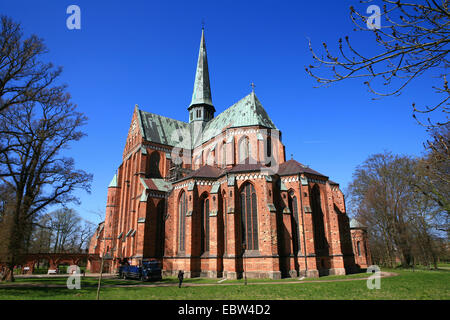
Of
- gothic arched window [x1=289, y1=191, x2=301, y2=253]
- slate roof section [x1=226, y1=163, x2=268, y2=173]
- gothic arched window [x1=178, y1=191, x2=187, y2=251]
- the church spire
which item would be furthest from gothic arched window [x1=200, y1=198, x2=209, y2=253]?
the church spire

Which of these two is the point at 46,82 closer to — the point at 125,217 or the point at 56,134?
the point at 56,134

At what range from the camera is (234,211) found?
2361cm

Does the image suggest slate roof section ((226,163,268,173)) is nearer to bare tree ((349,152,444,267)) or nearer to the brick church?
the brick church

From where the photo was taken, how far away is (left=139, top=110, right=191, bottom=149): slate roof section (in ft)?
121

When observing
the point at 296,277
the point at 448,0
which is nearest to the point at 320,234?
the point at 296,277

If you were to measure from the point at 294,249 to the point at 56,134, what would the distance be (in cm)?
2170

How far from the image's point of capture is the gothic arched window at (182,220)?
26688 millimetres

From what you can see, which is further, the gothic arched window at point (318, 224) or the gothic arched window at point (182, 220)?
the gothic arched window at point (182, 220)

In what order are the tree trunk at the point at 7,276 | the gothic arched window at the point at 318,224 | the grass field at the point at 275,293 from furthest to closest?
the gothic arched window at the point at 318,224 < the tree trunk at the point at 7,276 < the grass field at the point at 275,293

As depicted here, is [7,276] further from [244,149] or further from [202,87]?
[202,87]

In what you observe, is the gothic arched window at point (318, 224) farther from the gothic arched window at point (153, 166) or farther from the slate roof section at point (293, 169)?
the gothic arched window at point (153, 166)

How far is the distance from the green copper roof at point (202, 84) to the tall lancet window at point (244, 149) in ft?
49.1

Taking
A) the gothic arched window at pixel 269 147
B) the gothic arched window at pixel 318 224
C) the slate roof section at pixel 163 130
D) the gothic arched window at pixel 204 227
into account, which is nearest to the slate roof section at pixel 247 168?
the gothic arched window at pixel 269 147

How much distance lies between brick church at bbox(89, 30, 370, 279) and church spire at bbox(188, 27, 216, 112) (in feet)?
25.5
